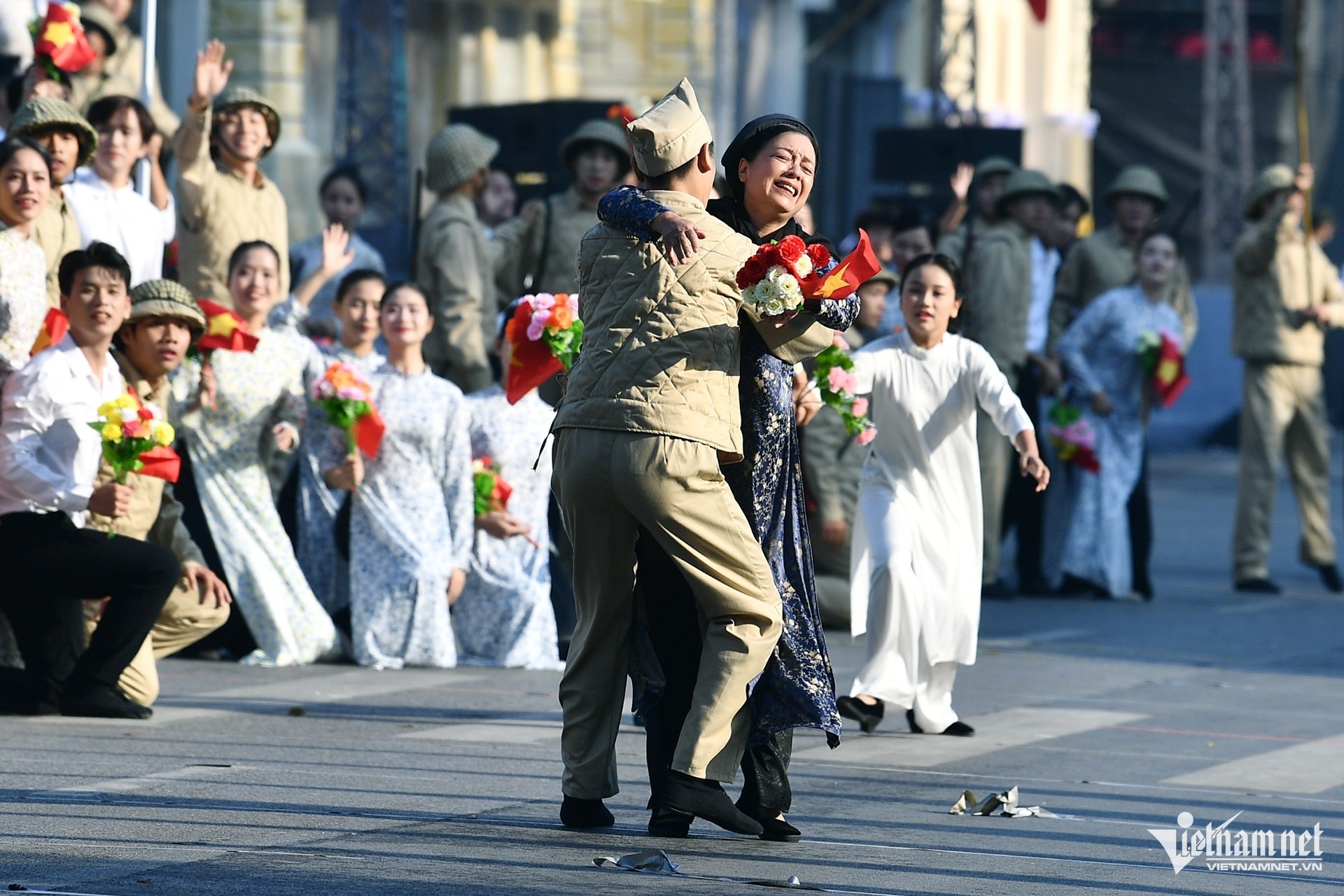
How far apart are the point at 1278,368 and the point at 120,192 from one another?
702cm

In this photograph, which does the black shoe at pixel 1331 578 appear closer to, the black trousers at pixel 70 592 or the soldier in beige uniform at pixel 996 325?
the soldier in beige uniform at pixel 996 325

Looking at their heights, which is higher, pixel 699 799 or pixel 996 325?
pixel 996 325

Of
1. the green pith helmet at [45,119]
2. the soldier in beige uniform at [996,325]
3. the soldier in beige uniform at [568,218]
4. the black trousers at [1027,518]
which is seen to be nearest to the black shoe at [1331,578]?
the black trousers at [1027,518]

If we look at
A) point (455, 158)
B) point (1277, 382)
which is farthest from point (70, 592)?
point (1277, 382)

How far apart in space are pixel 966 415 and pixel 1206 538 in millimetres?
8876

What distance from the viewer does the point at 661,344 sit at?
6195 mm

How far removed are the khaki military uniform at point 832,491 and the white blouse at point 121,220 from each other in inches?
128

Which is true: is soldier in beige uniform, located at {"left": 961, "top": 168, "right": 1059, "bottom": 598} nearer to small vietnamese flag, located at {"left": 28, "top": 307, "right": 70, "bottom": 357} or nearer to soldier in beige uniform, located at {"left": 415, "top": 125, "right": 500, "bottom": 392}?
soldier in beige uniform, located at {"left": 415, "top": 125, "right": 500, "bottom": 392}

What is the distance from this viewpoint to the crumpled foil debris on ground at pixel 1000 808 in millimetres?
6965

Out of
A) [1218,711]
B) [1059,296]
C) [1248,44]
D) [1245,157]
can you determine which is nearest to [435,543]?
[1218,711]

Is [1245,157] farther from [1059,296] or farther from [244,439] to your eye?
[244,439]

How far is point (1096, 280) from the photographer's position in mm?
14156

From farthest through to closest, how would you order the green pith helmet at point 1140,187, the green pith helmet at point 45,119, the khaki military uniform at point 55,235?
the green pith helmet at point 1140,187 < the khaki military uniform at point 55,235 < the green pith helmet at point 45,119

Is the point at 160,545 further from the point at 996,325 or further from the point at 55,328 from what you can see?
the point at 996,325
